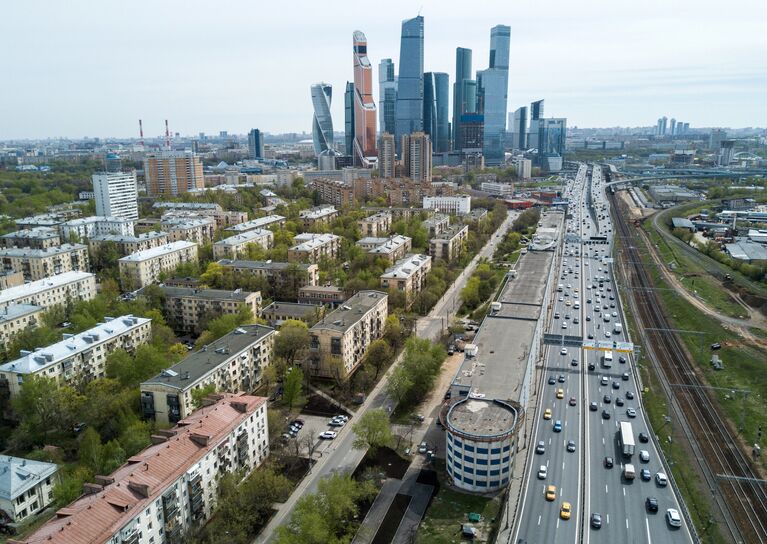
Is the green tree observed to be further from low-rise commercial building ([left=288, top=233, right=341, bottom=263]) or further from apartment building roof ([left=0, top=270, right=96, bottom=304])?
low-rise commercial building ([left=288, top=233, right=341, bottom=263])

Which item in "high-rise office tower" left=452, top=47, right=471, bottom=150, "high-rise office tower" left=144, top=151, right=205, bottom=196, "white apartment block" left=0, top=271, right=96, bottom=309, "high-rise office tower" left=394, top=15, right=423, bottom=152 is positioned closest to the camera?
"white apartment block" left=0, top=271, right=96, bottom=309

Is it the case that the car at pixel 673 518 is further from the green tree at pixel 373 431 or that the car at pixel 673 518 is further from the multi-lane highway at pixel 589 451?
the green tree at pixel 373 431

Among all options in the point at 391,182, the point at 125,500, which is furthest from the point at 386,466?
the point at 391,182

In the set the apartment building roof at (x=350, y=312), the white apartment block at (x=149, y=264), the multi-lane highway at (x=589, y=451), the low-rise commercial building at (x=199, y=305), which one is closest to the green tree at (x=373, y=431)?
the multi-lane highway at (x=589, y=451)

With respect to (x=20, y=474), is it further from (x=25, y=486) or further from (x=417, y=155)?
(x=417, y=155)

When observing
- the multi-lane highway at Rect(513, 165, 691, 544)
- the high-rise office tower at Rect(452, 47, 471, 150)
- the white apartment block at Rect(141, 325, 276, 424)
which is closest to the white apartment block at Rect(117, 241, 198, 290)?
the white apartment block at Rect(141, 325, 276, 424)

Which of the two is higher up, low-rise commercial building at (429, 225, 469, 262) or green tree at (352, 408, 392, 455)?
low-rise commercial building at (429, 225, 469, 262)

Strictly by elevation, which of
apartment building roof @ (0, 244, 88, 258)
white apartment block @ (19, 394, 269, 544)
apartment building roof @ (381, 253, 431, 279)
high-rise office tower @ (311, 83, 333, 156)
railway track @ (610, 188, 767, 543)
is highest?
high-rise office tower @ (311, 83, 333, 156)
